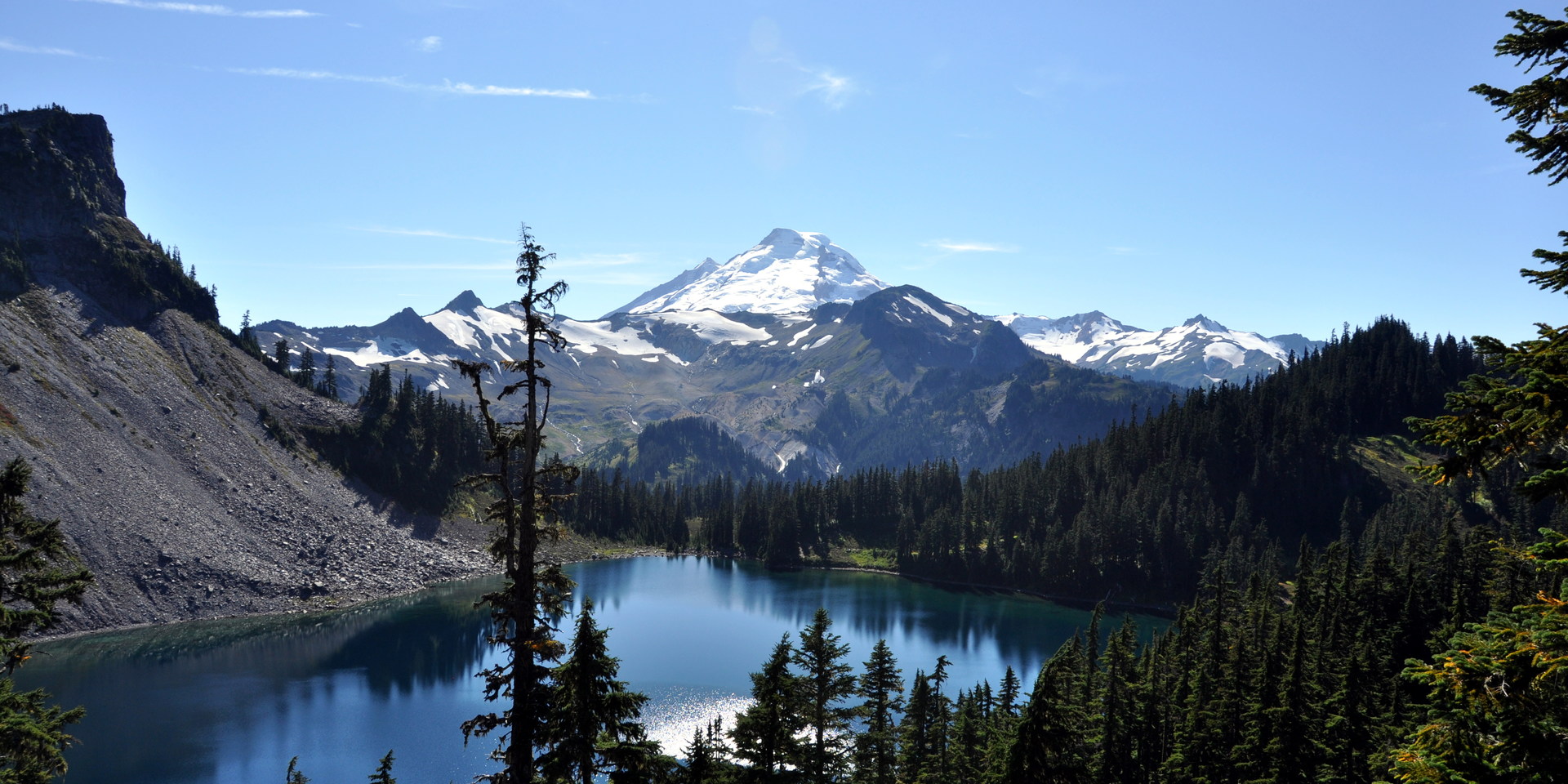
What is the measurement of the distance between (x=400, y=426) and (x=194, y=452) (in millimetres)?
51838

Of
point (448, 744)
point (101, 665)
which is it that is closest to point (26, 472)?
point (448, 744)

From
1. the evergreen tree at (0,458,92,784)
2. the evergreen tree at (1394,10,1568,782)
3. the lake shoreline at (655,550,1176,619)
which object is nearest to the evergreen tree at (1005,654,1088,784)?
the evergreen tree at (1394,10,1568,782)

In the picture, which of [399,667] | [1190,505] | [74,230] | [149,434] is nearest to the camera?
[399,667]

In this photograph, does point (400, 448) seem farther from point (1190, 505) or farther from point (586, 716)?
point (586, 716)

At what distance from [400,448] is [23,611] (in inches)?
6547

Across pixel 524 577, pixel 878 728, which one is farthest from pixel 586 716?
pixel 878 728

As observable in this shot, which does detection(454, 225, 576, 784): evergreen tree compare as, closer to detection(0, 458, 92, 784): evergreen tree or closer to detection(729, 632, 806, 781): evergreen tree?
detection(729, 632, 806, 781): evergreen tree

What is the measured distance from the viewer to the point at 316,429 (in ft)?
547

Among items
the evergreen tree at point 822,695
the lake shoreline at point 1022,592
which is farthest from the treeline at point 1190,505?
the evergreen tree at point 822,695

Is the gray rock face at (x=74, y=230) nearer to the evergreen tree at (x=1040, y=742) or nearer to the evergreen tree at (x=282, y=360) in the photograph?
the evergreen tree at (x=282, y=360)

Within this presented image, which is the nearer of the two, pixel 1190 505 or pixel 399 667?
pixel 399 667

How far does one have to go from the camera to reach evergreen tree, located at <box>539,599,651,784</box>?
20.6m

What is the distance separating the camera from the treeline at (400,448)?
168875 mm

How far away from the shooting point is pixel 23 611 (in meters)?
25.0
